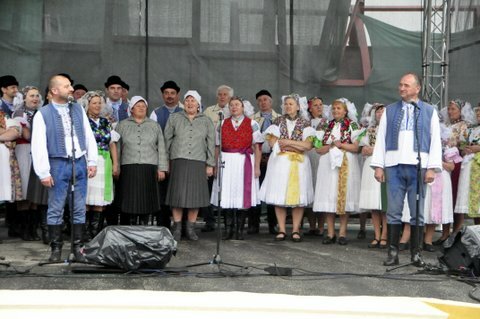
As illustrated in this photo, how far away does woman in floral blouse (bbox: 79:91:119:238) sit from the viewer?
8766mm

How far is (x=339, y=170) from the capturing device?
9.23 metres

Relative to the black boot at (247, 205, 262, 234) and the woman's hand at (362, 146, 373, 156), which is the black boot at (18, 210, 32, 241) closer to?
the black boot at (247, 205, 262, 234)

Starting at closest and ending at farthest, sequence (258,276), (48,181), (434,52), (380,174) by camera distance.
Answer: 1. (258,276)
2. (48,181)
3. (380,174)
4. (434,52)

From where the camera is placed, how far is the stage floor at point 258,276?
248 inches

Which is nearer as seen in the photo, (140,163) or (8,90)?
(140,163)

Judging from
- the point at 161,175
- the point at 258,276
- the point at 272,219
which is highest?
the point at 161,175

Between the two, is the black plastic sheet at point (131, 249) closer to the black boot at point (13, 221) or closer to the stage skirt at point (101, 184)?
the stage skirt at point (101, 184)

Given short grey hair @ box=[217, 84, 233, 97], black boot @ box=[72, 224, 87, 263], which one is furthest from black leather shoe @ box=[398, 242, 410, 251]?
black boot @ box=[72, 224, 87, 263]

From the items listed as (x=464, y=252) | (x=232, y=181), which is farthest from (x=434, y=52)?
(x=464, y=252)

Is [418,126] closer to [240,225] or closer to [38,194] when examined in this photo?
[240,225]

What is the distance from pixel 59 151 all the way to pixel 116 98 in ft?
8.08

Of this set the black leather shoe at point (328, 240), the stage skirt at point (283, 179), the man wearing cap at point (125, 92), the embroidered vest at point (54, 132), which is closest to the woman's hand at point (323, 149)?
the stage skirt at point (283, 179)

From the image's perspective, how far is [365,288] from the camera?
254 inches

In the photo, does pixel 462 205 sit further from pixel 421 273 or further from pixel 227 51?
pixel 227 51
